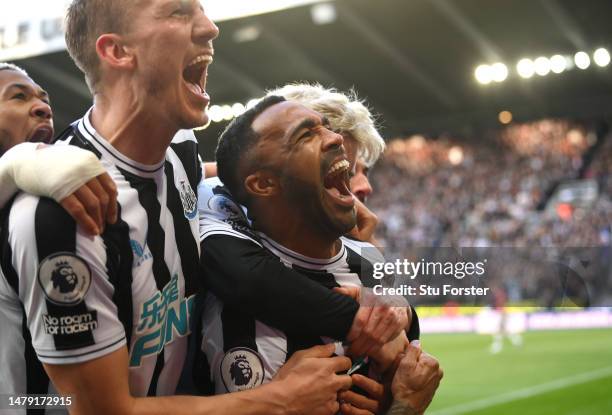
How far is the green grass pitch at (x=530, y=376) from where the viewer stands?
318 inches

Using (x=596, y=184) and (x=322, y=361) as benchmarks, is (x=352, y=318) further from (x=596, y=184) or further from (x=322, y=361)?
(x=596, y=184)

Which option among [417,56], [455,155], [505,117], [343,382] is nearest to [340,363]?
[343,382]

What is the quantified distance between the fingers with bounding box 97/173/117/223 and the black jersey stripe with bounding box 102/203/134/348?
5 cm

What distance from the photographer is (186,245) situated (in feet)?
6.03

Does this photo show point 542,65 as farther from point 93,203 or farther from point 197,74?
point 93,203

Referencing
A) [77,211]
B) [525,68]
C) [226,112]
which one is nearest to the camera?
[77,211]

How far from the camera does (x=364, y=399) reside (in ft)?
6.08

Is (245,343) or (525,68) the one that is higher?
(525,68)

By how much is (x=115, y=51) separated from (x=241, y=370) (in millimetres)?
831

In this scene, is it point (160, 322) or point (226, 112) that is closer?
point (160, 322)

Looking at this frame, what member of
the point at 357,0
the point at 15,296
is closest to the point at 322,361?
the point at 15,296

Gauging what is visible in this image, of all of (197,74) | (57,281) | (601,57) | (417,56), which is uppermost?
(417,56)

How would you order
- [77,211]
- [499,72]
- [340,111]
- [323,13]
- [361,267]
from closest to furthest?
[77,211] < [361,267] < [340,111] < [323,13] < [499,72]

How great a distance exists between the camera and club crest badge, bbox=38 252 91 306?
149cm
